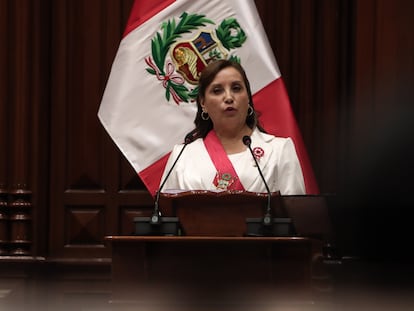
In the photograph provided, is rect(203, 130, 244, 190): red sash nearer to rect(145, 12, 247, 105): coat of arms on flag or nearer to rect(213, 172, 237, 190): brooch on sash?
rect(213, 172, 237, 190): brooch on sash

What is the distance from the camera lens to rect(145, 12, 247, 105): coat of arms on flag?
4047 mm

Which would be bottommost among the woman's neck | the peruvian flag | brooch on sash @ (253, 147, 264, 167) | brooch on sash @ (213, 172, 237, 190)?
brooch on sash @ (213, 172, 237, 190)

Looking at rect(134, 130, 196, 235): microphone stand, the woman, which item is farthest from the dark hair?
rect(134, 130, 196, 235): microphone stand

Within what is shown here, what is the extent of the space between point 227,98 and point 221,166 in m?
0.26

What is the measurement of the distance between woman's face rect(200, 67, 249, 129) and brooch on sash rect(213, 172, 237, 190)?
0.21 metres

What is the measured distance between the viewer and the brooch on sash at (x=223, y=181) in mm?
3291

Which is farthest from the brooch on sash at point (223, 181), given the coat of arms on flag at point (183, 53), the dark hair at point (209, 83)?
the coat of arms on flag at point (183, 53)

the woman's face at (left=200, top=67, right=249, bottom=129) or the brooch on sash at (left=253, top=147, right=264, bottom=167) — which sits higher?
the woman's face at (left=200, top=67, right=249, bottom=129)

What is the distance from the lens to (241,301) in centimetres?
219

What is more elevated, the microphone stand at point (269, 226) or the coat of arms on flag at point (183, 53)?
the coat of arms on flag at point (183, 53)

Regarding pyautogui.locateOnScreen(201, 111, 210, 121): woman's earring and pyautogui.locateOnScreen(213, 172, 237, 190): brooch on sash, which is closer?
pyautogui.locateOnScreen(213, 172, 237, 190): brooch on sash

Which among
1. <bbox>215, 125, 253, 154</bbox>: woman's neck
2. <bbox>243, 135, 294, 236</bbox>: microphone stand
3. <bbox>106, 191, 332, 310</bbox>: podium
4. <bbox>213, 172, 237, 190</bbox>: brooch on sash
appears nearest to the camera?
<bbox>106, 191, 332, 310</bbox>: podium

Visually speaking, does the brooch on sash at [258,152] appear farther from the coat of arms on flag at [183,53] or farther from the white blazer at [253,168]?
the coat of arms on flag at [183,53]

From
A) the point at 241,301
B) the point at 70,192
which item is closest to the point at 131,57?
the point at 70,192
